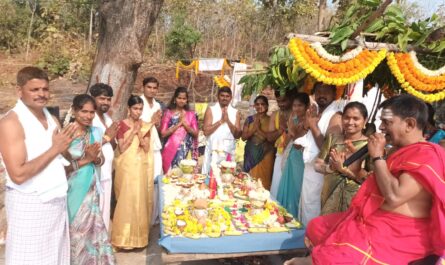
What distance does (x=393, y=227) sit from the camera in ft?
7.91

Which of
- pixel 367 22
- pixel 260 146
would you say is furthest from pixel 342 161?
pixel 260 146

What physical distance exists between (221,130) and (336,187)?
7.29ft

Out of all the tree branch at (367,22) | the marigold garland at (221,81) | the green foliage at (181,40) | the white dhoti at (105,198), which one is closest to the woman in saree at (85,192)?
the white dhoti at (105,198)

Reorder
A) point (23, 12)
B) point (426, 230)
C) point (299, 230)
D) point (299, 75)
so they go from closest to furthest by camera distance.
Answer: point (426, 230)
point (299, 230)
point (299, 75)
point (23, 12)

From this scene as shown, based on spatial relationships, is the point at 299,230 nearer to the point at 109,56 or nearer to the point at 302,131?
the point at 302,131

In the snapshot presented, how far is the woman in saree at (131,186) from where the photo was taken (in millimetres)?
4188

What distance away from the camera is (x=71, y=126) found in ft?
9.00

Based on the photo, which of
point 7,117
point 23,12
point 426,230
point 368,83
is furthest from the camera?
point 23,12

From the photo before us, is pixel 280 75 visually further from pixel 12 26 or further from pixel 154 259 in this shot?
pixel 12 26

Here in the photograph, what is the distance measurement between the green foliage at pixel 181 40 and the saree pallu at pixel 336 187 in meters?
14.1

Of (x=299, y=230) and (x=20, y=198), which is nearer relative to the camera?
(x=20, y=198)

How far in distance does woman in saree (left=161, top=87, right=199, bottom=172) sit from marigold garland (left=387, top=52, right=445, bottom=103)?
2653 mm

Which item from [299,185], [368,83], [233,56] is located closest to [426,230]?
[299,185]

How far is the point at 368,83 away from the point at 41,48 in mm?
17114
